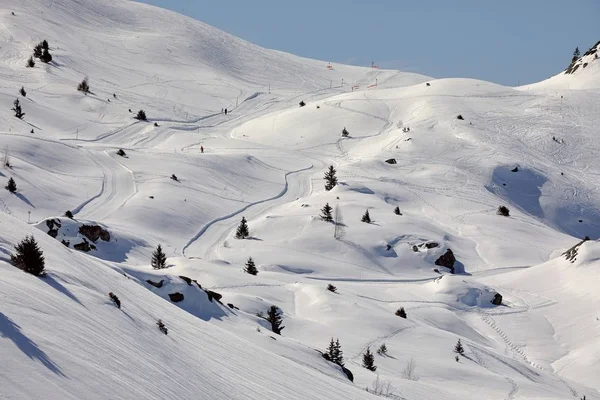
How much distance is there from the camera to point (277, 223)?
42062 mm

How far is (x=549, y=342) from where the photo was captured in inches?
1305

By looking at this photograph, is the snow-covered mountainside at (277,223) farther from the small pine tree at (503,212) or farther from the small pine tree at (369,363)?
the small pine tree at (503,212)

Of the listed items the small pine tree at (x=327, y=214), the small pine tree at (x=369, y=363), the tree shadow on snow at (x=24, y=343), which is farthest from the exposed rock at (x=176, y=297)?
the small pine tree at (x=327, y=214)

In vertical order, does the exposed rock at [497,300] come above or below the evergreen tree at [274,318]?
above

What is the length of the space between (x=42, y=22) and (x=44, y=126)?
32641 millimetres

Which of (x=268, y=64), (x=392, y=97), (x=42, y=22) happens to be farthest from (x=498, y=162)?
(x=42, y=22)

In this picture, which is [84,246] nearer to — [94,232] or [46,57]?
[94,232]

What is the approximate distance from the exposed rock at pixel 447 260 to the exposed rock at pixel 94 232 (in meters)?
17.5

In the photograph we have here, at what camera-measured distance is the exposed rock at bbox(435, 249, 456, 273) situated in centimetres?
4175

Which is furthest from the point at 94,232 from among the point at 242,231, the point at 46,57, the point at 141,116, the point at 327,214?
the point at 46,57

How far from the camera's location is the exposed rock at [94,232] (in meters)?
31.8

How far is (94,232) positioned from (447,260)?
18.7 metres

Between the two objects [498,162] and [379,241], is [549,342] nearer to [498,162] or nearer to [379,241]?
[379,241]

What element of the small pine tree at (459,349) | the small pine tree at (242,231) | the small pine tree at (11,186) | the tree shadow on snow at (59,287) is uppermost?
the small pine tree at (242,231)
